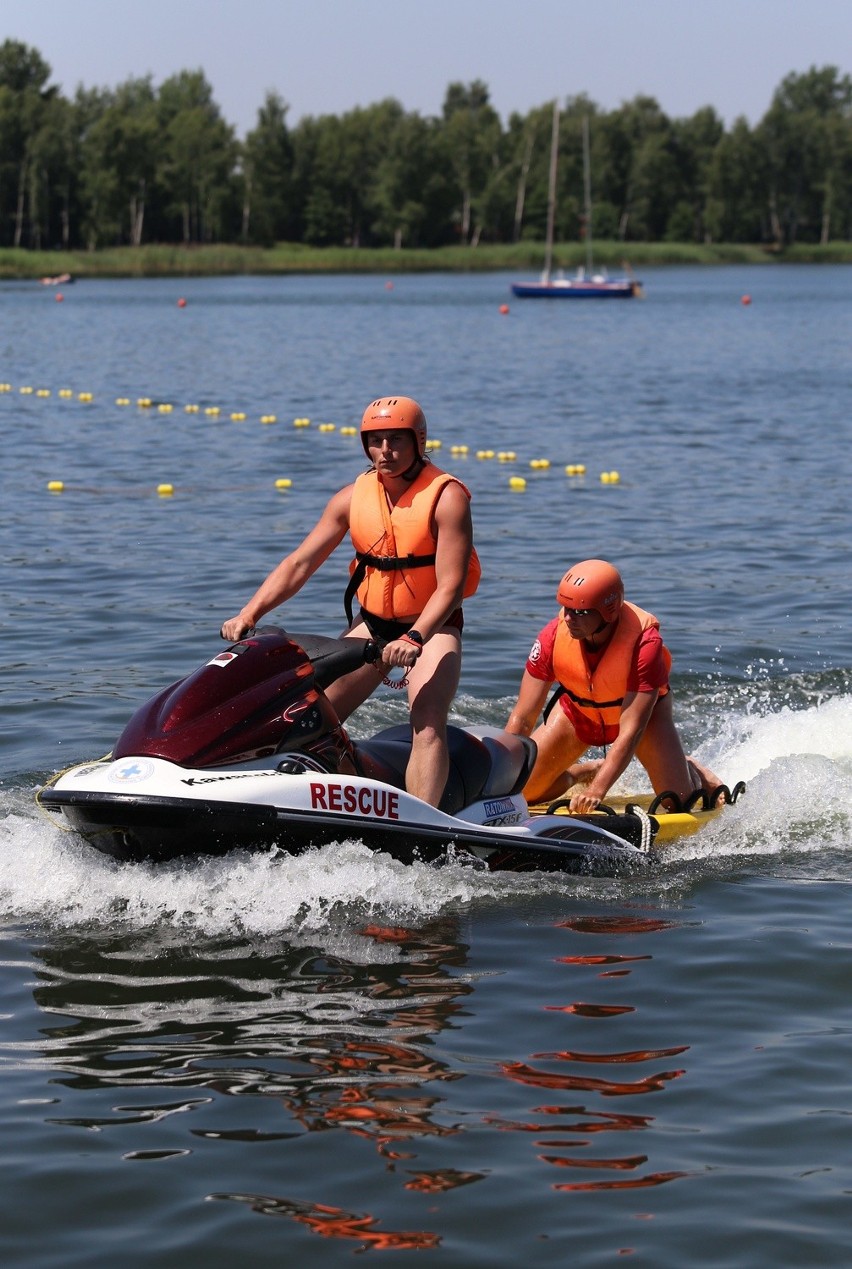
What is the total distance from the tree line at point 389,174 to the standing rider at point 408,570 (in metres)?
100

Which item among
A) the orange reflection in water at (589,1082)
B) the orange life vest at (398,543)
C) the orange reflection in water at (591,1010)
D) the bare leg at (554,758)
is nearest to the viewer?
the orange reflection in water at (589,1082)

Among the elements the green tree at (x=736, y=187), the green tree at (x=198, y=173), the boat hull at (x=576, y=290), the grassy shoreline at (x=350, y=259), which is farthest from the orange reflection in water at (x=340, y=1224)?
the green tree at (x=736, y=187)

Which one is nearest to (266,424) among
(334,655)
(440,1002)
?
(334,655)

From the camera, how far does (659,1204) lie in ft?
15.1

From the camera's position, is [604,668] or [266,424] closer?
[604,668]

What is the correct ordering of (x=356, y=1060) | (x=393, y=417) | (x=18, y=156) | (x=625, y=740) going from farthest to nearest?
(x=18, y=156), (x=625, y=740), (x=393, y=417), (x=356, y=1060)

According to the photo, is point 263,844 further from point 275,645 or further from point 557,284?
point 557,284

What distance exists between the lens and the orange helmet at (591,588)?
7.14 m

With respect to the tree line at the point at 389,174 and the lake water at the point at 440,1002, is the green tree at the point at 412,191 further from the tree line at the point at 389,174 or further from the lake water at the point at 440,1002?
the lake water at the point at 440,1002

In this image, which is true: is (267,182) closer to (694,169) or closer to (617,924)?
(694,169)

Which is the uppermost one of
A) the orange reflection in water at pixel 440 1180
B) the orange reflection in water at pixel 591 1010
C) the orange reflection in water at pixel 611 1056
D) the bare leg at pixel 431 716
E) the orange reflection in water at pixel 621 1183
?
the bare leg at pixel 431 716

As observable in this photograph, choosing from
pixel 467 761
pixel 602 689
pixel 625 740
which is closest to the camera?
pixel 467 761

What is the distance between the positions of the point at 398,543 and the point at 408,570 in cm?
12

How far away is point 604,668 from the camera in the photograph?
750 cm
